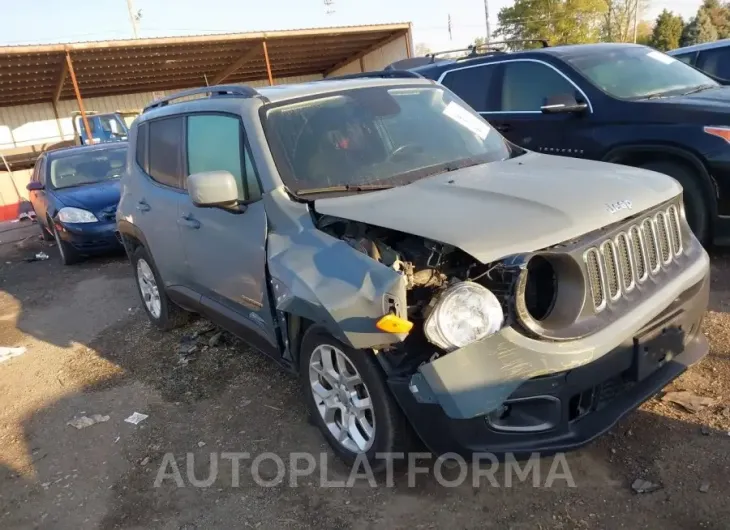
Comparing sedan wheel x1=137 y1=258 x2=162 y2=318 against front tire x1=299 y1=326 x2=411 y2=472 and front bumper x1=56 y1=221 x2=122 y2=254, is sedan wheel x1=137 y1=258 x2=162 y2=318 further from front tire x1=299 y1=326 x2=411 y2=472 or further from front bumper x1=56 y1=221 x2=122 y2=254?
front bumper x1=56 y1=221 x2=122 y2=254

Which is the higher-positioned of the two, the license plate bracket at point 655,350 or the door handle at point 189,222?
the door handle at point 189,222

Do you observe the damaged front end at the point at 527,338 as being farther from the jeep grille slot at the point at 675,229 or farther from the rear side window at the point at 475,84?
the rear side window at the point at 475,84

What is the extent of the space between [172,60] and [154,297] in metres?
20.4

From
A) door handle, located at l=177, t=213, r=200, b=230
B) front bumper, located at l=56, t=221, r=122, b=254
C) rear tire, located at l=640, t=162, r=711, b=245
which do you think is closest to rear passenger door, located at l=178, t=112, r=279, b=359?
door handle, located at l=177, t=213, r=200, b=230

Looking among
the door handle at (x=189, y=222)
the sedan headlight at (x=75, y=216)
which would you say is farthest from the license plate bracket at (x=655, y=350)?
the sedan headlight at (x=75, y=216)

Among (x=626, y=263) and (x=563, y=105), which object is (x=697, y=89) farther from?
(x=626, y=263)

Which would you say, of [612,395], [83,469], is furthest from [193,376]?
[612,395]

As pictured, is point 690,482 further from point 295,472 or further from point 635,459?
point 295,472

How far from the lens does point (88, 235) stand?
8.50 metres

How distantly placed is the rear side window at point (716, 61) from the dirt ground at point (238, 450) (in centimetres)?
430

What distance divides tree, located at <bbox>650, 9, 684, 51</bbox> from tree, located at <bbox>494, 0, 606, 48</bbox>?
403 centimetres

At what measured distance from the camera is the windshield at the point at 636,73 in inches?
219

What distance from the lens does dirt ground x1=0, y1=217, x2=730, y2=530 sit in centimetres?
264

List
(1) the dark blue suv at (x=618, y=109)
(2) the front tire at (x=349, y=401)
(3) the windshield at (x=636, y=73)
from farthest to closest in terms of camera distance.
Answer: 1. (3) the windshield at (x=636, y=73)
2. (1) the dark blue suv at (x=618, y=109)
3. (2) the front tire at (x=349, y=401)
